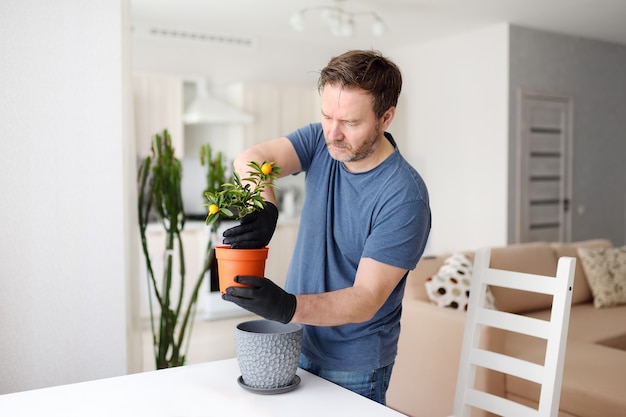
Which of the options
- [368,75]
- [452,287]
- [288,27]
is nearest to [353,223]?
[368,75]

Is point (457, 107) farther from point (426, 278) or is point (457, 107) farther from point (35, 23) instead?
point (35, 23)

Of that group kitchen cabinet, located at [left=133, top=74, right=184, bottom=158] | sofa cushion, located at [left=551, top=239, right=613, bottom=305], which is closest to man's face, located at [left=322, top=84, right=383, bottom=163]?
sofa cushion, located at [left=551, top=239, right=613, bottom=305]

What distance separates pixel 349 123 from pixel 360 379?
2.08 ft

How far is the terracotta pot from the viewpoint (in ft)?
4.09

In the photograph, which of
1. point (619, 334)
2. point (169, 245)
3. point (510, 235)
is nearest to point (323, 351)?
point (169, 245)

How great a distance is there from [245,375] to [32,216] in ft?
3.46

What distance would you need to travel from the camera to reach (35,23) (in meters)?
2.02

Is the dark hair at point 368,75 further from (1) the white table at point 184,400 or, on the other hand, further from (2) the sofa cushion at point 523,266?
(2) the sofa cushion at point 523,266

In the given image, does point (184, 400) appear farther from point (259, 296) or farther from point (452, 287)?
point (452, 287)

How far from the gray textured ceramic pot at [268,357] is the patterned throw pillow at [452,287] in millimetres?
2045

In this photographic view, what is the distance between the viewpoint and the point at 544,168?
6207mm

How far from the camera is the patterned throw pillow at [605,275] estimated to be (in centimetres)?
415

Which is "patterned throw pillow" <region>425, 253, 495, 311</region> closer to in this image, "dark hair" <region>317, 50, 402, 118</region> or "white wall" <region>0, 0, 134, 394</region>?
"white wall" <region>0, 0, 134, 394</region>

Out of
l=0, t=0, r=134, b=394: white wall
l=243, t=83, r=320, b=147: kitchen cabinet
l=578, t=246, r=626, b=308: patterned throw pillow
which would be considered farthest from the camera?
l=243, t=83, r=320, b=147: kitchen cabinet
